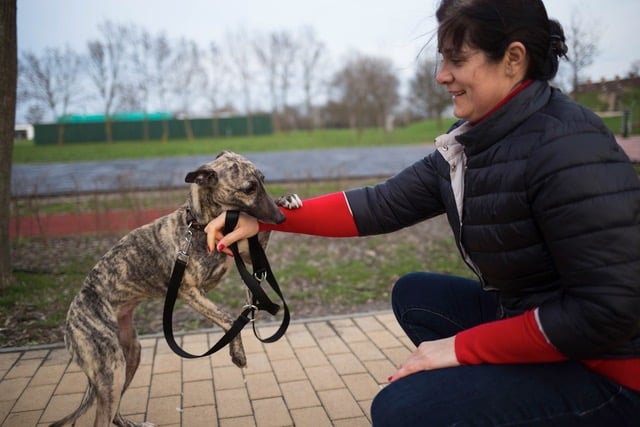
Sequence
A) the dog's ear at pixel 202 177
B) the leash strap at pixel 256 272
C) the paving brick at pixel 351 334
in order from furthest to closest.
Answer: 1. the paving brick at pixel 351 334
2. the dog's ear at pixel 202 177
3. the leash strap at pixel 256 272

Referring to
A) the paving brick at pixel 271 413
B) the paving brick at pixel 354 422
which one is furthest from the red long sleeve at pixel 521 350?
the paving brick at pixel 271 413

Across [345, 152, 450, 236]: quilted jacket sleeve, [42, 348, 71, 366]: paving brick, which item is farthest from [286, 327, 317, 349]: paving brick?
[345, 152, 450, 236]: quilted jacket sleeve

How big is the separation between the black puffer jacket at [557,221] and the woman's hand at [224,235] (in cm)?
114

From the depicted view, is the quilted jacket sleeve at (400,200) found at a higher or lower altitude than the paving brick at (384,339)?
higher

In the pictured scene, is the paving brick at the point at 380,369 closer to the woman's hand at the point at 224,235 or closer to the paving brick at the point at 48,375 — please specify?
the woman's hand at the point at 224,235

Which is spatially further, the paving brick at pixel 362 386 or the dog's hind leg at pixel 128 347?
the paving brick at pixel 362 386

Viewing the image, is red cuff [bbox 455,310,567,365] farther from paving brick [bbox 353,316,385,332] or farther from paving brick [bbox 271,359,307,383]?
paving brick [bbox 353,316,385,332]

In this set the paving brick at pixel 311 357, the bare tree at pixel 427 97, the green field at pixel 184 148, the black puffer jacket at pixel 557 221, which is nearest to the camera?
the black puffer jacket at pixel 557 221

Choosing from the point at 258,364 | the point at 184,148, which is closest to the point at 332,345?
the point at 258,364

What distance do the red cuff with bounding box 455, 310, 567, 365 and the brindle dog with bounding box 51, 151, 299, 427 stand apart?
1.29m

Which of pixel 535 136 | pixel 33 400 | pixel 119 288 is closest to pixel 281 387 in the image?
pixel 119 288

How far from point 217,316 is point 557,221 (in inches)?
74.3

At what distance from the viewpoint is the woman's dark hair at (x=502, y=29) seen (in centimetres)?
192

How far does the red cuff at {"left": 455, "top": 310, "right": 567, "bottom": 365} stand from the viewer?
6.07 feet
